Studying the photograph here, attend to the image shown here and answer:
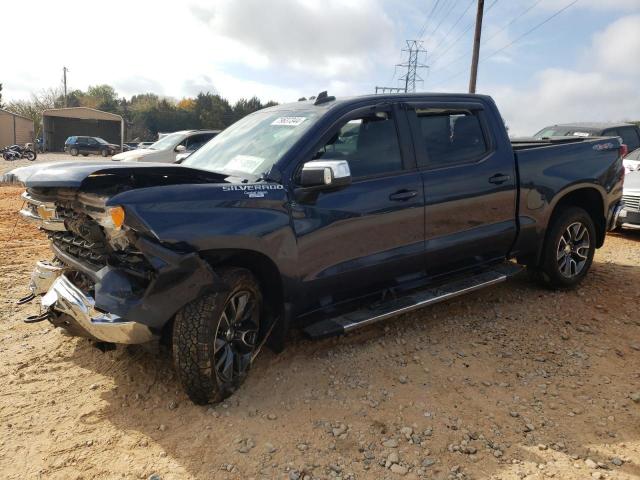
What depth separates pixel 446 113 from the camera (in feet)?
14.0

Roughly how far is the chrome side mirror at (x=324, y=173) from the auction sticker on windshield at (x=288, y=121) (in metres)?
0.60

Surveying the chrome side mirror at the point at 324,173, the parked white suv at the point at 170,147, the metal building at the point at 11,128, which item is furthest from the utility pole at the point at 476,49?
the metal building at the point at 11,128

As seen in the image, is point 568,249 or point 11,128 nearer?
point 568,249

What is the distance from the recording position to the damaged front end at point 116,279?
270 centimetres

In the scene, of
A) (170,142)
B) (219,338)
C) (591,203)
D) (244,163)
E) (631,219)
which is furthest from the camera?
(170,142)

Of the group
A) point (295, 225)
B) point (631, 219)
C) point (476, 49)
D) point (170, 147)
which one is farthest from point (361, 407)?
point (476, 49)

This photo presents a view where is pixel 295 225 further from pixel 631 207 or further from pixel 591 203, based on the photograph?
pixel 631 207

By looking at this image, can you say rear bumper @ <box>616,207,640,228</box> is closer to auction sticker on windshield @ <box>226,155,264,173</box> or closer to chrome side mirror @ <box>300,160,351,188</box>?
chrome side mirror @ <box>300,160,351,188</box>

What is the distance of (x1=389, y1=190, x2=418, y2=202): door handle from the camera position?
3.69 meters

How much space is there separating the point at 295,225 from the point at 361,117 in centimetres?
106

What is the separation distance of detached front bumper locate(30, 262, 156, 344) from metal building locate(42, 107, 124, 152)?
4795 cm

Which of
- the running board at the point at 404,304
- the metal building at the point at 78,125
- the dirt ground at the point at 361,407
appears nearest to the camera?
the dirt ground at the point at 361,407

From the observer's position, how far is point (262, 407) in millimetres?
3160

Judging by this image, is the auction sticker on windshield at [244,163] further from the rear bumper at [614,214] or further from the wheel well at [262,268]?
the rear bumper at [614,214]
